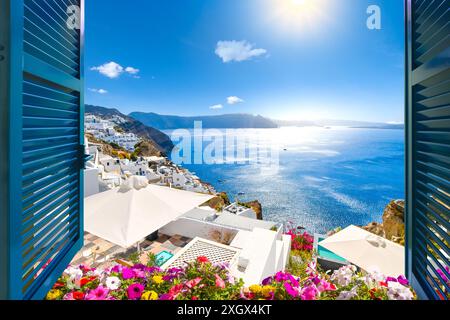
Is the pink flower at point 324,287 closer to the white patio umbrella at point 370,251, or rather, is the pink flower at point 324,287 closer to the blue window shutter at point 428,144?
the blue window shutter at point 428,144

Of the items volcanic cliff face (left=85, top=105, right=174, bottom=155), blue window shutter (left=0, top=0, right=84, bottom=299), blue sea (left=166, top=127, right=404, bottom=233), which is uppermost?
volcanic cliff face (left=85, top=105, right=174, bottom=155)

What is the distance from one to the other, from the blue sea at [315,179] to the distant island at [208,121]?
2815 mm

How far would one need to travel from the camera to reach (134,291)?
3.22 ft

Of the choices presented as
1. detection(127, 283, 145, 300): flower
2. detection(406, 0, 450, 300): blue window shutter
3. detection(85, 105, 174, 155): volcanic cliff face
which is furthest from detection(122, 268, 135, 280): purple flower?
detection(85, 105, 174, 155): volcanic cliff face

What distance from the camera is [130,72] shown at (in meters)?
25.2

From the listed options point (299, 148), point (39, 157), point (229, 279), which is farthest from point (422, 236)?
point (299, 148)

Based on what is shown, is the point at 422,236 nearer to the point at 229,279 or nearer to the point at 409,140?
the point at 409,140

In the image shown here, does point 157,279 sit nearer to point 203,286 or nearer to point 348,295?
point 203,286

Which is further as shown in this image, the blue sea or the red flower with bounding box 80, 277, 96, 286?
the blue sea

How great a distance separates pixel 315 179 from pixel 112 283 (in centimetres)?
3918

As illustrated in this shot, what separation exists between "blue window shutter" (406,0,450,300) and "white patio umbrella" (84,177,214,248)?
256 cm

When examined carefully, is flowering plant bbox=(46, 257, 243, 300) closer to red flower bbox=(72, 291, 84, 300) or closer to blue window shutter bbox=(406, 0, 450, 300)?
red flower bbox=(72, 291, 84, 300)

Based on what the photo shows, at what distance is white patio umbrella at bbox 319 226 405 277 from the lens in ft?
10.8

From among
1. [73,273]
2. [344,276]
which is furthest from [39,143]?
[344,276]
